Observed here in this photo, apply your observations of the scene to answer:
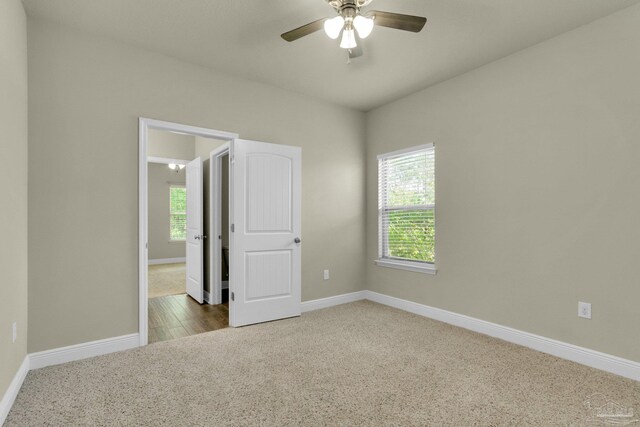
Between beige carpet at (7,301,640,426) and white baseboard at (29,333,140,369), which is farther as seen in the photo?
white baseboard at (29,333,140,369)

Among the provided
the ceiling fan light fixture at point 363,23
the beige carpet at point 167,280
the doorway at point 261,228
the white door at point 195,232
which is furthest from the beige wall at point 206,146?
the ceiling fan light fixture at point 363,23

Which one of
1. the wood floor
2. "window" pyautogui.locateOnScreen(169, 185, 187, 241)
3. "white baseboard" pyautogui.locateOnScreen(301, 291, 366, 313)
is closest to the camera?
the wood floor

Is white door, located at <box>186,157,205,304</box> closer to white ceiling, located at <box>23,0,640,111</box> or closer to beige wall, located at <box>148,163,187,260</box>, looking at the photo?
white ceiling, located at <box>23,0,640,111</box>

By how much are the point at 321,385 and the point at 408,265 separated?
2.18m

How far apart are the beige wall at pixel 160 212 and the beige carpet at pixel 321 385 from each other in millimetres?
6293

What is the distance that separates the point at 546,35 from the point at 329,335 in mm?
3279

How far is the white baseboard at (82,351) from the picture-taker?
8.46 ft

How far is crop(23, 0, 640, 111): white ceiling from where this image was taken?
2.45m

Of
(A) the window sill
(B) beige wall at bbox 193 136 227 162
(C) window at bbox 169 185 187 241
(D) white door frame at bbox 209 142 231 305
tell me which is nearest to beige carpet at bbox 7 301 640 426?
(A) the window sill

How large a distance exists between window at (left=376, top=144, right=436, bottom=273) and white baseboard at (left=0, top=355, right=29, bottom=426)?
3633mm

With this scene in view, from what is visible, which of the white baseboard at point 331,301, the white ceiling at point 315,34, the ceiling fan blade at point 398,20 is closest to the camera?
the ceiling fan blade at point 398,20

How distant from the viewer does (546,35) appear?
2.82 metres

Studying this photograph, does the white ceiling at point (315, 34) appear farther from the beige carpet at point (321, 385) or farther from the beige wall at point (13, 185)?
the beige carpet at point (321, 385)

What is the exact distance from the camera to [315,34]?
2.84 m
